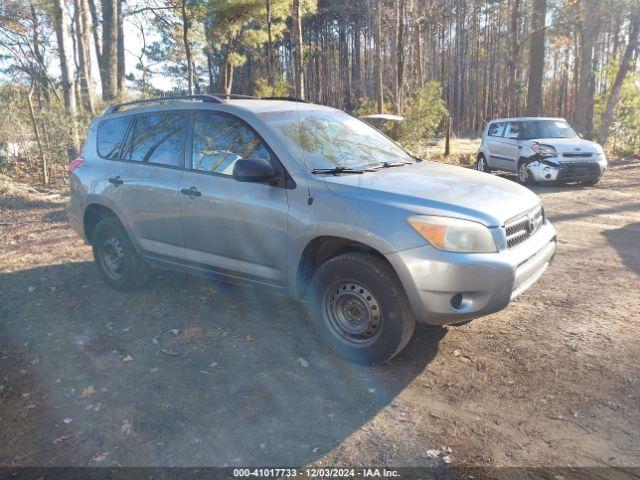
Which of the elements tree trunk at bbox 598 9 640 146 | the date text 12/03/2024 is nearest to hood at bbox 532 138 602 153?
tree trunk at bbox 598 9 640 146

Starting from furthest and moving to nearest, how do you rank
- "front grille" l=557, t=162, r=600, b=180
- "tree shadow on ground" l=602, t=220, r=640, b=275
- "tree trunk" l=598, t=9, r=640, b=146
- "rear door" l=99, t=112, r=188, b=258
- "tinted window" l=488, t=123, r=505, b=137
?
1. "tree trunk" l=598, t=9, r=640, b=146
2. "tinted window" l=488, t=123, r=505, b=137
3. "front grille" l=557, t=162, r=600, b=180
4. "tree shadow on ground" l=602, t=220, r=640, b=275
5. "rear door" l=99, t=112, r=188, b=258

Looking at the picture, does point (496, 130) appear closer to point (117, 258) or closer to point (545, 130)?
point (545, 130)

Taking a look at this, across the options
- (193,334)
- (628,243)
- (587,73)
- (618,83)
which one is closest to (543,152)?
(628,243)

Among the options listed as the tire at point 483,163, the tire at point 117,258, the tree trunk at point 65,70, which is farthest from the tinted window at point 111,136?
the tire at point 483,163

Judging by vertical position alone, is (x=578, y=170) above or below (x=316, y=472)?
above

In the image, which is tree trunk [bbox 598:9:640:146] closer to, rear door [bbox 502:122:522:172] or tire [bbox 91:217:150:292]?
rear door [bbox 502:122:522:172]

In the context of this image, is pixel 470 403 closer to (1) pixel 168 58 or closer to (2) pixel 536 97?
(2) pixel 536 97

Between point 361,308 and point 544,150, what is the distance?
10136 mm

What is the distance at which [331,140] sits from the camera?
4375 millimetres

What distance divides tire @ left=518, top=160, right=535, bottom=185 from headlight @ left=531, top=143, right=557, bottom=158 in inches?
19.4

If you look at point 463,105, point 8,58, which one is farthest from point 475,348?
point 463,105

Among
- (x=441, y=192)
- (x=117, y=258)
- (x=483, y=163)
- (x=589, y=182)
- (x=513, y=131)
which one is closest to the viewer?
(x=441, y=192)

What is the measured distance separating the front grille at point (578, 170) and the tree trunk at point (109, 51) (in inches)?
571

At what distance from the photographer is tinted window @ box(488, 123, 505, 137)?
1384 centimetres
